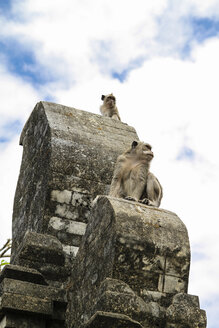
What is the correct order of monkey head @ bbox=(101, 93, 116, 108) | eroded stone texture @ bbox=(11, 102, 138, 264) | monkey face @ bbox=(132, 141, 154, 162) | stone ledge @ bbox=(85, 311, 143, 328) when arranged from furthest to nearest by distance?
1. monkey head @ bbox=(101, 93, 116, 108)
2. eroded stone texture @ bbox=(11, 102, 138, 264)
3. monkey face @ bbox=(132, 141, 154, 162)
4. stone ledge @ bbox=(85, 311, 143, 328)

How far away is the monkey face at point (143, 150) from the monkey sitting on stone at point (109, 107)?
23.7 ft

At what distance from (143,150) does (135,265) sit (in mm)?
2188

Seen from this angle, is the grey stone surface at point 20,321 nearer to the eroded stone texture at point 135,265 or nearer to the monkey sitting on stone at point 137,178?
the eroded stone texture at point 135,265

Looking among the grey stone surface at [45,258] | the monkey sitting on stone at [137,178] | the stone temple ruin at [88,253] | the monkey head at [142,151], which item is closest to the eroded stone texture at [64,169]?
the stone temple ruin at [88,253]

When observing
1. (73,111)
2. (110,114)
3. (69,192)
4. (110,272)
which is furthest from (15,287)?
(110,114)

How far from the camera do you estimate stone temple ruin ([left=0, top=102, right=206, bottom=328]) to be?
6.04 meters

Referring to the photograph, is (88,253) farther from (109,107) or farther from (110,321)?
(109,107)

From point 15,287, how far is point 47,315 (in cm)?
50

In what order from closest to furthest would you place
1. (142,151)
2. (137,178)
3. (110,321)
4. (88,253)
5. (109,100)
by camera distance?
(110,321), (88,253), (137,178), (142,151), (109,100)

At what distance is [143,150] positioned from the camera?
26.5 ft

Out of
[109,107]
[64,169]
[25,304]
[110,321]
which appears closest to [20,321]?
[25,304]

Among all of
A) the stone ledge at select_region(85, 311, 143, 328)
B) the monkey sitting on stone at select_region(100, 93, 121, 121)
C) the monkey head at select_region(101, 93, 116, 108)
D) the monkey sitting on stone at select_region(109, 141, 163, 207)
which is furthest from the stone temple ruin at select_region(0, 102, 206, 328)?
the monkey head at select_region(101, 93, 116, 108)

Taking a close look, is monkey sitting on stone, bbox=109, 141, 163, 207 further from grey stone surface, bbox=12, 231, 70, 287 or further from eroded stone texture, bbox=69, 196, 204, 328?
grey stone surface, bbox=12, 231, 70, 287

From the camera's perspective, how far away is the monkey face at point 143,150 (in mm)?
8055
